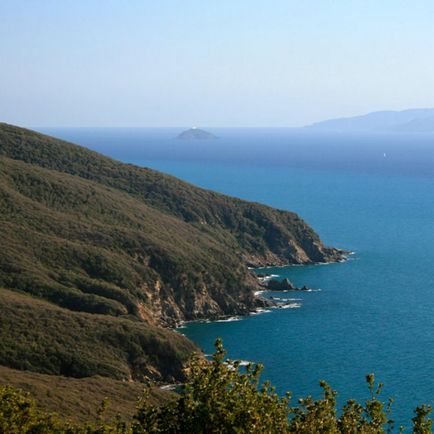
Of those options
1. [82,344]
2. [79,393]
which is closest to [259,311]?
[82,344]

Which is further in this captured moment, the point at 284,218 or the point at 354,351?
the point at 284,218

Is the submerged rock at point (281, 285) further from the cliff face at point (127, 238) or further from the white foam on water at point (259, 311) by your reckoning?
the white foam on water at point (259, 311)

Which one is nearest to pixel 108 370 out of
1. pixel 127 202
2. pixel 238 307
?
pixel 238 307

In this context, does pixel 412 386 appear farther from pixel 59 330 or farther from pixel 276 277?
pixel 276 277

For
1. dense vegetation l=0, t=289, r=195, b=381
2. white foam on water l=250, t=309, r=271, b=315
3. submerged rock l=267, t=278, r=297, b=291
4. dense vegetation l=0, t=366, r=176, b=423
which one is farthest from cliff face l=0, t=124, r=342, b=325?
dense vegetation l=0, t=366, r=176, b=423

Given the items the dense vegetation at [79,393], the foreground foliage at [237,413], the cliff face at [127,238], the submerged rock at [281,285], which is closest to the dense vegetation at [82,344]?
the dense vegetation at [79,393]

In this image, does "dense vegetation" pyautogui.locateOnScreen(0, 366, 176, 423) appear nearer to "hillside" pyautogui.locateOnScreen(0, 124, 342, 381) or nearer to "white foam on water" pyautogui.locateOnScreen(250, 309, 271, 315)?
"hillside" pyautogui.locateOnScreen(0, 124, 342, 381)

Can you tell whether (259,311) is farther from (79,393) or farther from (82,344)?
(79,393)
